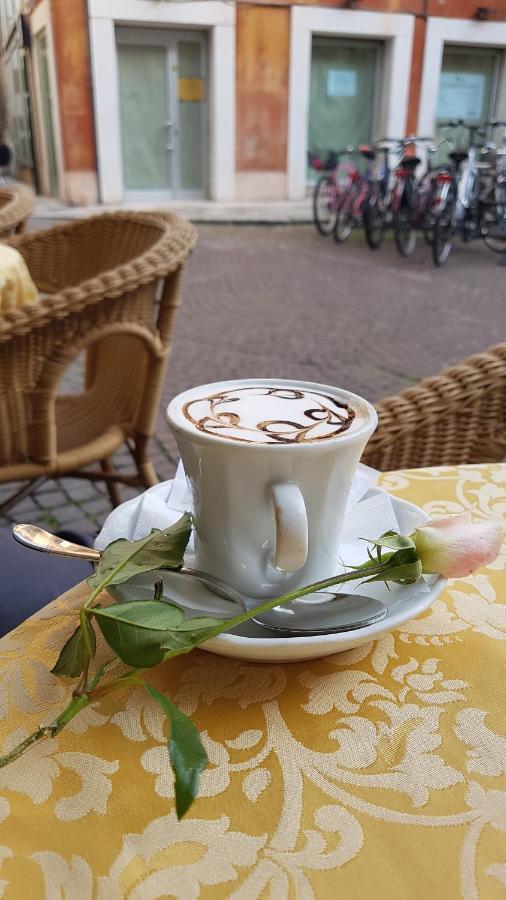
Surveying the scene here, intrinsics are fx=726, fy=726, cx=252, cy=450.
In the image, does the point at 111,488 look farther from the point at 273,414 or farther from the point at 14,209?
the point at 273,414

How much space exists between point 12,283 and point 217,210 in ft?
32.4

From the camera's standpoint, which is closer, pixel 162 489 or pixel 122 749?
pixel 122 749

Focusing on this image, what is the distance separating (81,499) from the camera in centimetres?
252

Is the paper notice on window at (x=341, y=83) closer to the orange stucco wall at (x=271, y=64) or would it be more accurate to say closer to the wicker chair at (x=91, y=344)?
the orange stucco wall at (x=271, y=64)

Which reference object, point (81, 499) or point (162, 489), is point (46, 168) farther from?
point (162, 489)

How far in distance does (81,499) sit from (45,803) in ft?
7.03

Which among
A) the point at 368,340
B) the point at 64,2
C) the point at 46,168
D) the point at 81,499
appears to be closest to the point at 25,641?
the point at 81,499

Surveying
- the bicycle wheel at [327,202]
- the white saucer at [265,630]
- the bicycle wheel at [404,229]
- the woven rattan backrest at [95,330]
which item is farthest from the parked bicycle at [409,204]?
the white saucer at [265,630]

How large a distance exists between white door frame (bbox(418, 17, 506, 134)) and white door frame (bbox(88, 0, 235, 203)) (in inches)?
129

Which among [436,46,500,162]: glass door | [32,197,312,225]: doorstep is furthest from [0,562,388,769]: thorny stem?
[436,46,500,162]: glass door

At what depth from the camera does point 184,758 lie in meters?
0.36

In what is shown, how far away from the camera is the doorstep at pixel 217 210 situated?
1038 cm

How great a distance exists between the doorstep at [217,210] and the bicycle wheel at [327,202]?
A: 0.78 meters

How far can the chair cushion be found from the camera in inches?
70.4
